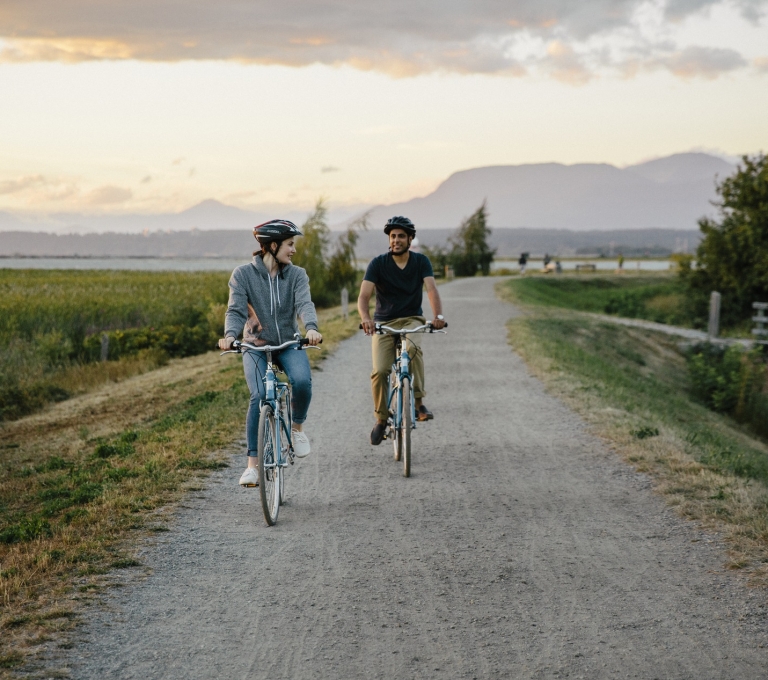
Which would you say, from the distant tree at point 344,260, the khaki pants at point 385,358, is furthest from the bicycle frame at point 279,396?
the distant tree at point 344,260

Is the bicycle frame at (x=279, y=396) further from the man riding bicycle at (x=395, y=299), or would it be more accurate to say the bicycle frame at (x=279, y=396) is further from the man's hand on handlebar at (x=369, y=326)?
the man riding bicycle at (x=395, y=299)

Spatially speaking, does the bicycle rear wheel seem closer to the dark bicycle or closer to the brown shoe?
the dark bicycle

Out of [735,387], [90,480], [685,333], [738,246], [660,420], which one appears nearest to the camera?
[90,480]

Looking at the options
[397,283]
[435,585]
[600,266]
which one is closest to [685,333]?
[397,283]

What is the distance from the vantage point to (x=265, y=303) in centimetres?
648

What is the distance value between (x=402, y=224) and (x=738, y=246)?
29403 millimetres

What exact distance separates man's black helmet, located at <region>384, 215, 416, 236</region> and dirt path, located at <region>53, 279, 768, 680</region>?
2.26 metres

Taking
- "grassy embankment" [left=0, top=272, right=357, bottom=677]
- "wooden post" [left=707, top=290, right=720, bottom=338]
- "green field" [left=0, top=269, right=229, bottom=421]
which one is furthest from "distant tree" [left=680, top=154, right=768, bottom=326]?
"grassy embankment" [left=0, top=272, right=357, bottom=677]

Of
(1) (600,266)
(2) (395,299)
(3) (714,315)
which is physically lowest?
(1) (600,266)

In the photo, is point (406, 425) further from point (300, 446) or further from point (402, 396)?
point (300, 446)

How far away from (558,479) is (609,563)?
228 cm

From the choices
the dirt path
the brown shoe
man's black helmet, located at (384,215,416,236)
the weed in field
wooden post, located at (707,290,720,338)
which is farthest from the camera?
wooden post, located at (707,290,720,338)

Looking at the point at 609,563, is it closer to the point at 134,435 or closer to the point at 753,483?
the point at 753,483

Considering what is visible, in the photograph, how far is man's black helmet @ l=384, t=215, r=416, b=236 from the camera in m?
7.92
